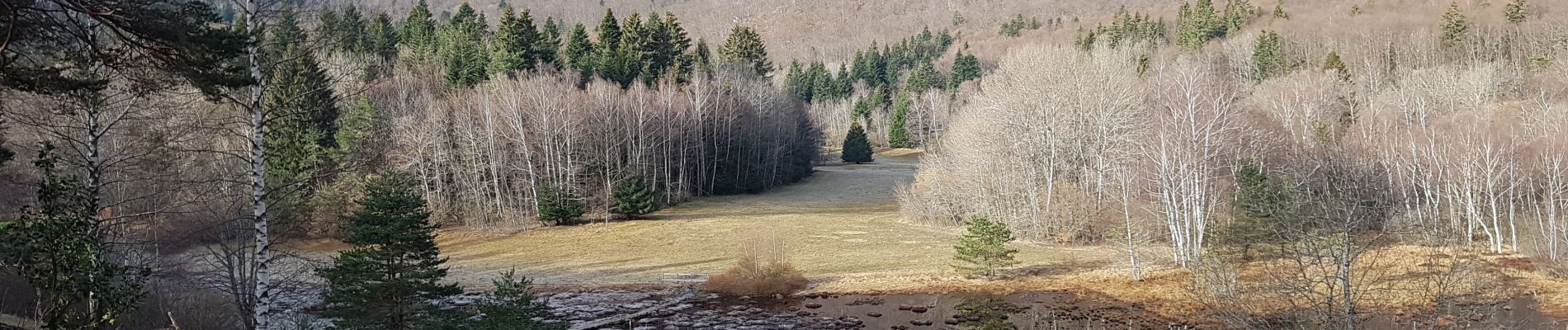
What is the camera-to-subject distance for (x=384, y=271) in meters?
13.8

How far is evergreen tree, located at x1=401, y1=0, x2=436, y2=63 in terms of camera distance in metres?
54.9

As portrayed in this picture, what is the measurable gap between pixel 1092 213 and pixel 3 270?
29.0m

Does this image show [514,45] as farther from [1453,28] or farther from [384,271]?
[1453,28]

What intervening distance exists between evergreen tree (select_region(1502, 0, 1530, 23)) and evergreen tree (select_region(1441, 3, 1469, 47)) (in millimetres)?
2828

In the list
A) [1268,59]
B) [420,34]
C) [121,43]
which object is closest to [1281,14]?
[1268,59]

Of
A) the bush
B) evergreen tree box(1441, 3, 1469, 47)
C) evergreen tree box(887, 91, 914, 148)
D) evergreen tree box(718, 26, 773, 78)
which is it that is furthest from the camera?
evergreen tree box(887, 91, 914, 148)

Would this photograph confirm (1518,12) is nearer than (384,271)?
No

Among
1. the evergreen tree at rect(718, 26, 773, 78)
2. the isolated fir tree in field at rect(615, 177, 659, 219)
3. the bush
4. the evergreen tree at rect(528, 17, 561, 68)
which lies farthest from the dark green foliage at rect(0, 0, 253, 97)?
Result: the evergreen tree at rect(718, 26, 773, 78)

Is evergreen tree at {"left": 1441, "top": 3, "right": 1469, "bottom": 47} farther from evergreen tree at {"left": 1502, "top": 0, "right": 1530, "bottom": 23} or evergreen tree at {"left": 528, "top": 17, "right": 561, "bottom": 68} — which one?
evergreen tree at {"left": 528, "top": 17, "right": 561, "bottom": 68}

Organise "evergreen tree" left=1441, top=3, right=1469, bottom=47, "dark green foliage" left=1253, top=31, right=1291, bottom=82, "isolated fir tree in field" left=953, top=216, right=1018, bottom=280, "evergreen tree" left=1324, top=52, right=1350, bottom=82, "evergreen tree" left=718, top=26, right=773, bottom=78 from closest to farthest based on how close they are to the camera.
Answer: "isolated fir tree in field" left=953, top=216, right=1018, bottom=280 < "evergreen tree" left=1324, top=52, right=1350, bottom=82 < "dark green foliage" left=1253, top=31, right=1291, bottom=82 < "evergreen tree" left=1441, top=3, right=1469, bottom=47 < "evergreen tree" left=718, top=26, right=773, bottom=78

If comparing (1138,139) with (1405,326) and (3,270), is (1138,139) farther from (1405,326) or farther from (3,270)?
(3,270)

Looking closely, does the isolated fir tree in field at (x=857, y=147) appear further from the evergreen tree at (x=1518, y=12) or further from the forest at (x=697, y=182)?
the evergreen tree at (x=1518, y=12)

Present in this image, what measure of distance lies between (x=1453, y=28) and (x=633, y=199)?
6520cm

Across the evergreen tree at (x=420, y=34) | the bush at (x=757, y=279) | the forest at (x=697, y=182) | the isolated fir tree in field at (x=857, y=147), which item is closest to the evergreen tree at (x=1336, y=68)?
the forest at (x=697, y=182)
